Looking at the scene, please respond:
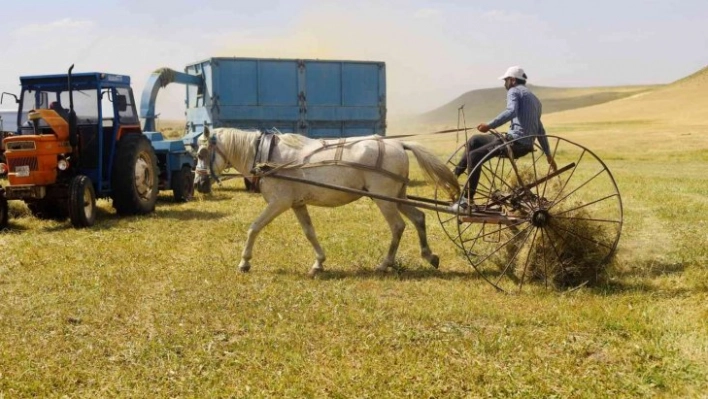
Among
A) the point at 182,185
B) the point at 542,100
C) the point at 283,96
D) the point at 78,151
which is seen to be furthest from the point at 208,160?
the point at 542,100

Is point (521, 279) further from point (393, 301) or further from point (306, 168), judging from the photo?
point (306, 168)

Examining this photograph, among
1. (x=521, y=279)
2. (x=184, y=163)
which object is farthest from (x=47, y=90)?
(x=521, y=279)

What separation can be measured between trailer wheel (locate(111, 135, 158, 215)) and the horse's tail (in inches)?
243

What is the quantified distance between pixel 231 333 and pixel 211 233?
5.05m

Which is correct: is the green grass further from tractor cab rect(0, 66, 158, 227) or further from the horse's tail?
tractor cab rect(0, 66, 158, 227)

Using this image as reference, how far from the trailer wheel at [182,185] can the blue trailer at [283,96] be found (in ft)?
4.99

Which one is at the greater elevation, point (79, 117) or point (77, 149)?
point (79, 117)

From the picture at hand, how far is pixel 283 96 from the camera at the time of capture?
17.8m

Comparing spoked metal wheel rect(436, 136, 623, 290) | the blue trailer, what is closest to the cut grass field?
spoked metal wheel rect(436, 136, 623, 290)

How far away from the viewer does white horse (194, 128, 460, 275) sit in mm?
8258

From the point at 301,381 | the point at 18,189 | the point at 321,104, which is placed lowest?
the point at 301,381

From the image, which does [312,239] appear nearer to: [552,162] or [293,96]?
[552,162]

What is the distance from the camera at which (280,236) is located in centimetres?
1068

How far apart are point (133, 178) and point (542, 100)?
5435 inches
